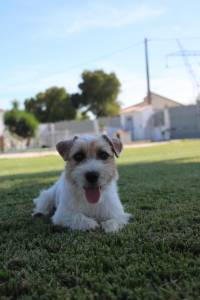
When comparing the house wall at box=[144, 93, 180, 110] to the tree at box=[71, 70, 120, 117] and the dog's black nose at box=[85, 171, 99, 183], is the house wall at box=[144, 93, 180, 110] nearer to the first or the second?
the tree at box=[71, 70, 120, 117]

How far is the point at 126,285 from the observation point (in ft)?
7.15

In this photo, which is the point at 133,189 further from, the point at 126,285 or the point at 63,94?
the point at 63,94

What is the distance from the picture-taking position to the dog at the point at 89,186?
3.58m

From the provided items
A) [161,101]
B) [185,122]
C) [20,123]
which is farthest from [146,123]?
[161,101]

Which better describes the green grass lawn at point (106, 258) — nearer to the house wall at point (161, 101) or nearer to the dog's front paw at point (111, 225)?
the dog's front paw at point (111, 225)

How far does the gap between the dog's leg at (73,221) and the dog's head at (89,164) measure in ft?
0.59

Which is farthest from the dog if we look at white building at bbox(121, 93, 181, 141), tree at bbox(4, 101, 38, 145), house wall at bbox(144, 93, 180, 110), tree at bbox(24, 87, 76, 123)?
house wall at bbox(144, 93, 180, 110)

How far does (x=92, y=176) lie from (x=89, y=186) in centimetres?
12

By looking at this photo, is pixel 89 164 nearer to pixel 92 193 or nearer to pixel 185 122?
pixel 92 193

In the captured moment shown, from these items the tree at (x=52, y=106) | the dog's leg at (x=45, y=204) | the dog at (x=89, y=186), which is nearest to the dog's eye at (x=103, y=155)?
the dog at (x=89, y=186)

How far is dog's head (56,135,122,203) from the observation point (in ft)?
11.7

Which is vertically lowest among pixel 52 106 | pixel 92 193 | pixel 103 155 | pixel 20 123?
pixel 92 193

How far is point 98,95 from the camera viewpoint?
175 feet

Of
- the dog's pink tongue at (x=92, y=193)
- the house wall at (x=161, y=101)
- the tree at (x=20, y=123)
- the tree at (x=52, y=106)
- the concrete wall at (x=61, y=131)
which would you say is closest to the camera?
the dog's pink tongue at (x=92, y=193)
